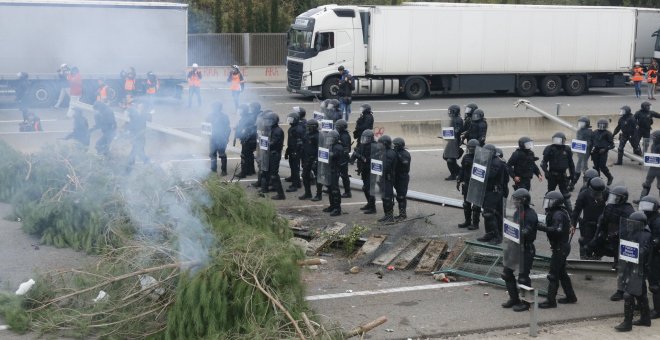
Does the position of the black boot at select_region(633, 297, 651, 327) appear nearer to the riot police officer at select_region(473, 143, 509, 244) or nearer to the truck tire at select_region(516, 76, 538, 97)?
the riot police officer at select_region(473, 143, 509, 244)

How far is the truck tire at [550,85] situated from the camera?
1294 inches

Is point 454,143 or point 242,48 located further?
point 242,48

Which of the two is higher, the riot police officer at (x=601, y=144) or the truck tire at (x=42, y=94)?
the truck tire at (x=42, y=94)

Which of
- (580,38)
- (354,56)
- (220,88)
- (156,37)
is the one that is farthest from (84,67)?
(580,38)

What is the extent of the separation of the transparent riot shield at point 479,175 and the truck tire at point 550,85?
63.1 ft

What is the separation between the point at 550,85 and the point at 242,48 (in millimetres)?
11156

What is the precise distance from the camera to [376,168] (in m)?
15.4

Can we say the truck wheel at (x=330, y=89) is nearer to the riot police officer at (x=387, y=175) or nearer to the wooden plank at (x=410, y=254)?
the riot police officer at (x=387, y=175)

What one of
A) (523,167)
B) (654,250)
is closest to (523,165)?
(523,167)

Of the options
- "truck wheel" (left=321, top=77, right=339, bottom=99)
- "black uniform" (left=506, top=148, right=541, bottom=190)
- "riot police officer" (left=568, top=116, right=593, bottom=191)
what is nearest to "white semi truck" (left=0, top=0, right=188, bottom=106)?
"truck wheel" (left=321, top=77, right=339, bottom=99)

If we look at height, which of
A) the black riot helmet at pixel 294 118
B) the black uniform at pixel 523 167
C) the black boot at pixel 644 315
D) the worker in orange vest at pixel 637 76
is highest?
the worker in orange vest at pixel 637 76

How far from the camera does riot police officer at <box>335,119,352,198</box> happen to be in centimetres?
1641

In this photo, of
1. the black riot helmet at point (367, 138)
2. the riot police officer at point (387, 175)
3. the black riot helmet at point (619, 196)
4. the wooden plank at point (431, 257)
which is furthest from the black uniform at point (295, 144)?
the black riot helmet at point (619, 196)

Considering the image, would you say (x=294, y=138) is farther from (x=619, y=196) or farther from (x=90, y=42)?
(x=90, y=42)
